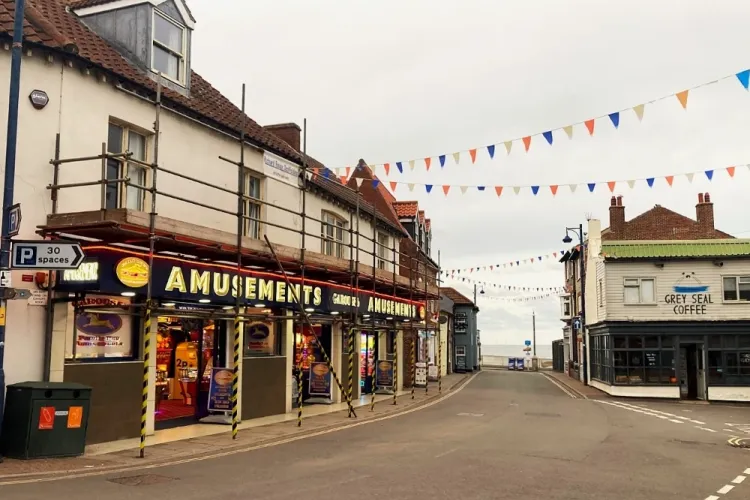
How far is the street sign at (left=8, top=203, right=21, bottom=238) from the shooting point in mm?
10609

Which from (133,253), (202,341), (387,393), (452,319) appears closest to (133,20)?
(133,253)

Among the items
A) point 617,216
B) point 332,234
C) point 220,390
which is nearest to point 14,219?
point 220,390

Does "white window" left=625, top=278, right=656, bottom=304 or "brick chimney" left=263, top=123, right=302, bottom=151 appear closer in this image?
"brick chimney" left=263, top=123, right=302, bottom=151

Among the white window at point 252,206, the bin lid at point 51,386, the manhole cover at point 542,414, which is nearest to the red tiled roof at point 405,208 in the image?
the manhole cover at point 542,414

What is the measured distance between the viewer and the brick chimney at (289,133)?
27.3 metres

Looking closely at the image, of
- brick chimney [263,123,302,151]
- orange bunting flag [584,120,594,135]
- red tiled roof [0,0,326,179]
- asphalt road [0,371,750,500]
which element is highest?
brick chimney [263,123,302,151]

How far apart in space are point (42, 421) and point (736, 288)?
100 ft

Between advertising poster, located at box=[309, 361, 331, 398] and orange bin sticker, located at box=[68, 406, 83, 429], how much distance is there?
36.9 feet

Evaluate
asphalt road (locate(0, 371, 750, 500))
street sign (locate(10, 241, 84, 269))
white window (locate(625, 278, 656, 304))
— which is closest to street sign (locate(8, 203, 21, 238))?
street sign (locate(10, 241, 84, 269))

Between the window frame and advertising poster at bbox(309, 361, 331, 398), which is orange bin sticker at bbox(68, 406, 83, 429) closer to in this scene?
advertising poster at bbox(309, 361, 331, 398)

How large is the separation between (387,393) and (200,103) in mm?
15715

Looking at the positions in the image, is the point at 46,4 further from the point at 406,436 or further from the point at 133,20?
the point at 406,436

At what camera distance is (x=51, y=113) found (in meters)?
12.9

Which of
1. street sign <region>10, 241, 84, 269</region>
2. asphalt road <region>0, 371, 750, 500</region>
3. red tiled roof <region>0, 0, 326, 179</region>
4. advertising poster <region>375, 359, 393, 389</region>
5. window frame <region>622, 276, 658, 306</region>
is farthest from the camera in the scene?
window frame <region>622, 276, 658, 306</region>
